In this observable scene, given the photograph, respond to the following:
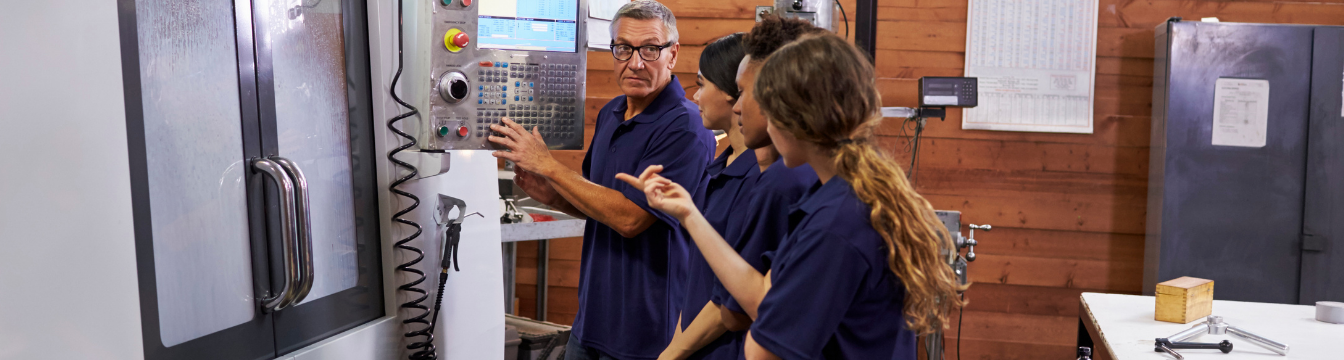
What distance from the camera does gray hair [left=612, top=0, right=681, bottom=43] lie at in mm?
1628

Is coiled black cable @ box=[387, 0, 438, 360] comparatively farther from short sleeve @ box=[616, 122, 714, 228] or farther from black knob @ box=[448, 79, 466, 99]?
short sleeve @ box=[616, 122, 714, 228]

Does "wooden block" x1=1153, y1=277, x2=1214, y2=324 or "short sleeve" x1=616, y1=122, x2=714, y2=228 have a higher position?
"short sleeve" x1=616, y1=122, x2=714, y2=228

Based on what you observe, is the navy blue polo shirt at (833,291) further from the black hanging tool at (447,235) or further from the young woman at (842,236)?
the black hanging tool at (447,235)

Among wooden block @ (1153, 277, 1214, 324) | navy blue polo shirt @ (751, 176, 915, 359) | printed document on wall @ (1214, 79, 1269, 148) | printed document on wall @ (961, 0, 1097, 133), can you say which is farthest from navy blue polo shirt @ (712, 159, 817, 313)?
printed document on wall @ (1214, 79, 1269, 148)

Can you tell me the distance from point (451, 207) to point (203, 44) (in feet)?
1.85

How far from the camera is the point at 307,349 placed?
4.48 ft

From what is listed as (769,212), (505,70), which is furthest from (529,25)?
(769,212)

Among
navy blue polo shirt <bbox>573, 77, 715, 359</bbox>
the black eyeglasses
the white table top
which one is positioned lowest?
the white table top

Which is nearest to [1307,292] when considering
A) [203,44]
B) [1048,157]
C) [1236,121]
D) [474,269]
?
[1236,121]

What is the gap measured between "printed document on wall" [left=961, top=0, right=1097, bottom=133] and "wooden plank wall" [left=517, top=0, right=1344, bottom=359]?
47mm

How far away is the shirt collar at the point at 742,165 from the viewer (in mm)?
1274

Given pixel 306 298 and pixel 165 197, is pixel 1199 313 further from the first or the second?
pixel 165 197

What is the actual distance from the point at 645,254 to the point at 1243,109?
8.36 feet

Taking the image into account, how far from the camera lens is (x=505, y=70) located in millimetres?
1559
